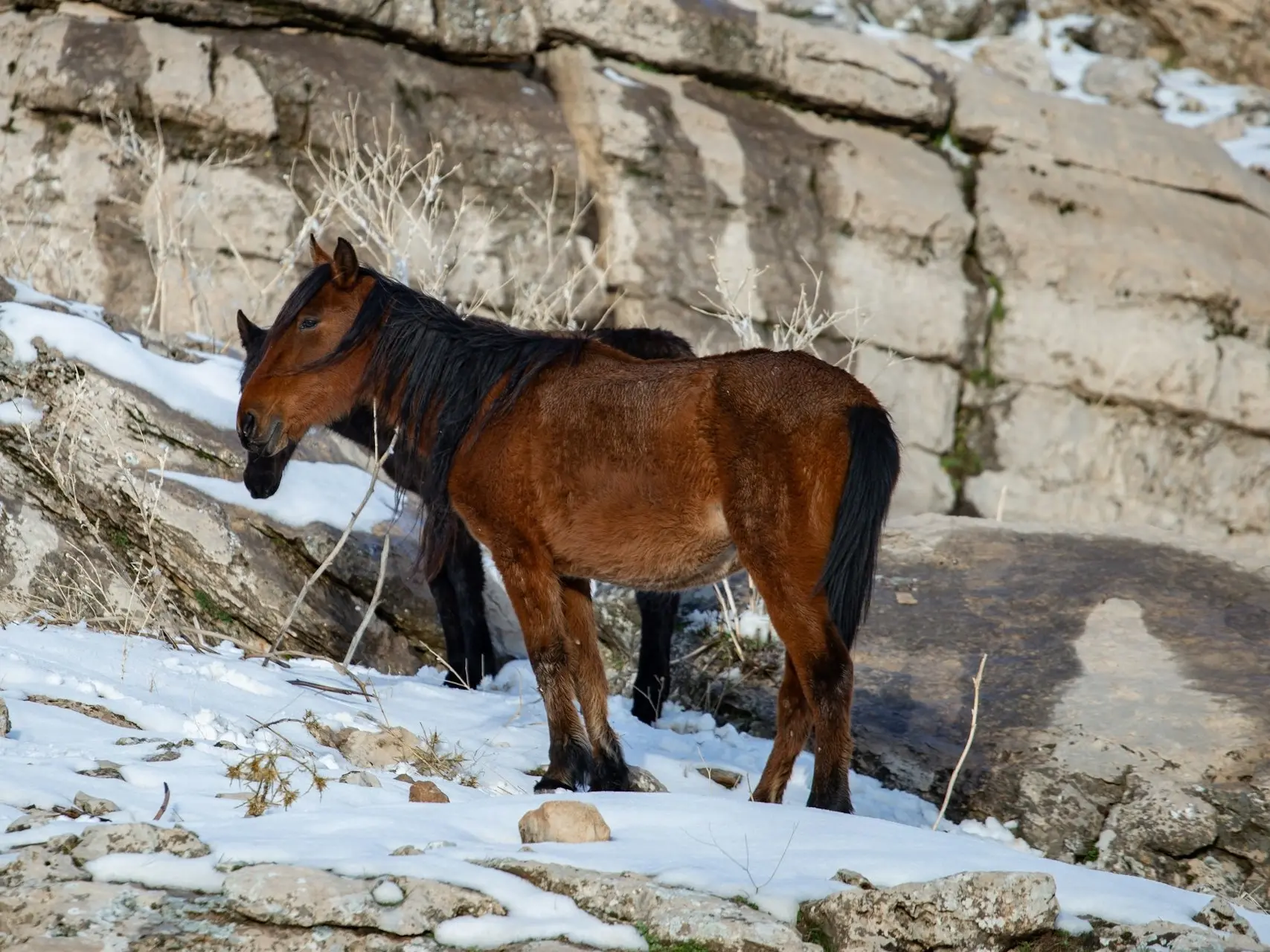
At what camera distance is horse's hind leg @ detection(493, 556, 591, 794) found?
521cm

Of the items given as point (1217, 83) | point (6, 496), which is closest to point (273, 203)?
point (6, 496)

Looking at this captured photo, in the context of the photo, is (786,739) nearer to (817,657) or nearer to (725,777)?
(817,657)

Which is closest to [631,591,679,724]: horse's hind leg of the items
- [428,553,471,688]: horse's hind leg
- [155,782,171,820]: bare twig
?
[428,553,471,688]: horse's hind leg

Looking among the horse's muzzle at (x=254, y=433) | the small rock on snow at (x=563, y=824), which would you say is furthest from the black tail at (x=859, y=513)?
the horse's muzzle at (x=254, y=433)

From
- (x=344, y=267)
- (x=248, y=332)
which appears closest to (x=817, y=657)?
(x=344, y=267)

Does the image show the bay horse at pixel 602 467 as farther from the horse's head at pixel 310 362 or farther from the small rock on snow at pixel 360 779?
the small rock on snow at pixel 360 779

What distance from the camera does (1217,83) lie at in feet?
63.4

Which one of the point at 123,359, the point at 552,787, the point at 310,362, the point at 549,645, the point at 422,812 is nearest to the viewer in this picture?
the point at 422,812

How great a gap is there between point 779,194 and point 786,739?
10919mm

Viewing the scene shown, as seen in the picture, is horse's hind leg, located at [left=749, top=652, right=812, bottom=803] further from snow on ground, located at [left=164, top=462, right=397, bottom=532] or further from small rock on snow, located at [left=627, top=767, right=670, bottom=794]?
snow on ground, located at [left=164, top=462, right=397, bottom=532]

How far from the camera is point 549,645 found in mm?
5262

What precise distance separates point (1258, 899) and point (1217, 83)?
17.0m

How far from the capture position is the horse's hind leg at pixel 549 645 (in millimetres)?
5211

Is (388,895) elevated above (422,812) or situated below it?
above
